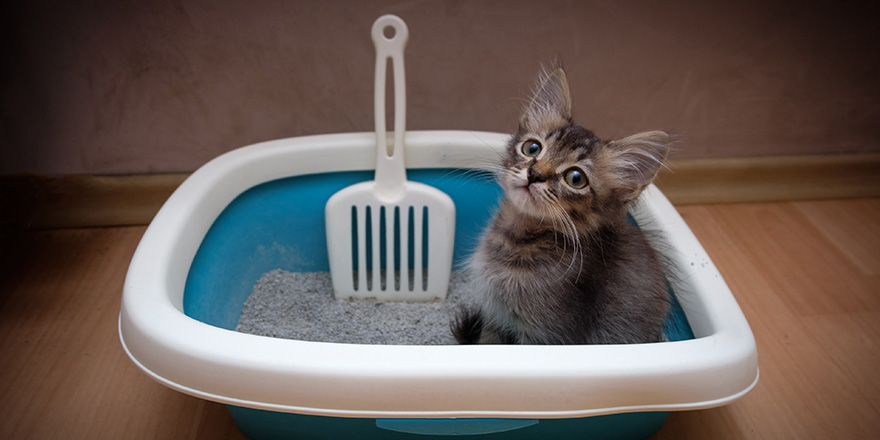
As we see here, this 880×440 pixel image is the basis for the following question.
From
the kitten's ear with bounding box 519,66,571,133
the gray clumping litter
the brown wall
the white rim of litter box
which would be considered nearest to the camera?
the white rim of litter box

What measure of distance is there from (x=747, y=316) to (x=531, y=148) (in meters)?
0.63

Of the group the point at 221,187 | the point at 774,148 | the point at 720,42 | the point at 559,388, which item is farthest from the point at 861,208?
the point at 221,187

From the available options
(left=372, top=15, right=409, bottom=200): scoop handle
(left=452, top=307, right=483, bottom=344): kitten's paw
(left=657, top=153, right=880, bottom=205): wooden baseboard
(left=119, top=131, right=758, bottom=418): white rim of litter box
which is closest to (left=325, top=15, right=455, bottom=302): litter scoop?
(left=372, top=15, right=409, bottom=200): scoop handle

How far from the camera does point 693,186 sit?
1522mm

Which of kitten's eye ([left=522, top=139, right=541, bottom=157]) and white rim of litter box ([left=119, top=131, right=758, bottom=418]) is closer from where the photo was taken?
white rim of litter box ([left=119, top=131, right=758, bottom=418])

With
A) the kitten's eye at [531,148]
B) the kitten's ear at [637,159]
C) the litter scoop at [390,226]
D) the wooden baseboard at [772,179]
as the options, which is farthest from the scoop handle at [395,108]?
the wooden baseboard at [772,179]

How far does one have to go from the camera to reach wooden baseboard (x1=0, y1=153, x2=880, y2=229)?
136 cm

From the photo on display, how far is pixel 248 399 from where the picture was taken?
0.65m

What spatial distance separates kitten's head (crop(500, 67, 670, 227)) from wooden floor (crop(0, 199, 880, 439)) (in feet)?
1.30

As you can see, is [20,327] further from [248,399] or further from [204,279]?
[248,399]

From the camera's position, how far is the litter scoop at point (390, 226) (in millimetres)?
1126

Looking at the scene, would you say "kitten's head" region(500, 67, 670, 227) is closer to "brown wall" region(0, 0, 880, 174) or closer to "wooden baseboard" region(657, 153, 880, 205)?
"brown wall" region(0, 0, 880, 174)

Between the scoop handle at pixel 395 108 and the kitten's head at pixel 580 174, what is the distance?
0.30 meters

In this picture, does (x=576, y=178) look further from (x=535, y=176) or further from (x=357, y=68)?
(x=357, y=68)
